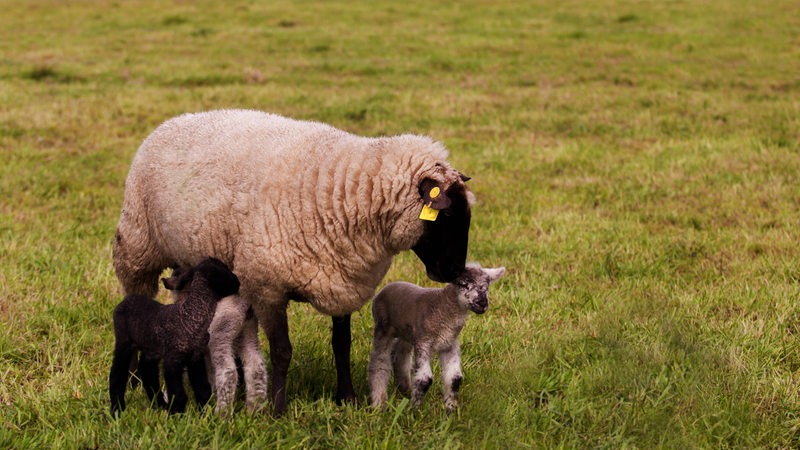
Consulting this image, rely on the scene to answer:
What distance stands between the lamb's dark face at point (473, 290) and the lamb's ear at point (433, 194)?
51 centimetres

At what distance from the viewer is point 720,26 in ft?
71.7

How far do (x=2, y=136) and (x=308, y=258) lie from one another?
8940mm

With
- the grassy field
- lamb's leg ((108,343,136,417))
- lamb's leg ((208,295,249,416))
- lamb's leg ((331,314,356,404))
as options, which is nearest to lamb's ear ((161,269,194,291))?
lamb's leg ((208,295,249,416))

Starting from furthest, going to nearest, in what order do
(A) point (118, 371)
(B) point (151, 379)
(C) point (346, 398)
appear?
1. (C) point (346, 398)
2. (B) point (151, 379)
3. (A) point (118, 371)

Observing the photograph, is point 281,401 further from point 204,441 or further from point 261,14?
point 261,14

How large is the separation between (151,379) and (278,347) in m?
0.67

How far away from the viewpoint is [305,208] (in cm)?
436

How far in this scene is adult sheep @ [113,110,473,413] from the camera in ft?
13.9

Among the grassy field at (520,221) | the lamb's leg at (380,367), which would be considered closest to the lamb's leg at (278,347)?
the grassy field at (520,221)

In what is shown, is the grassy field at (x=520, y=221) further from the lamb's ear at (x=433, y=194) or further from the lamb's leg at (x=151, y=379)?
the lamb's ear at (x=433, y=194)


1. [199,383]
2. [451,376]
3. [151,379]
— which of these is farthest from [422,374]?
[151,379]

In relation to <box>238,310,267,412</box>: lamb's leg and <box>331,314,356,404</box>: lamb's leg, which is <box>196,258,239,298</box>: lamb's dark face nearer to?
<box>238,310,267,412</box>: lamb's leg

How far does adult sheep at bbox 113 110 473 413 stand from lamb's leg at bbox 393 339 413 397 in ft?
1.16

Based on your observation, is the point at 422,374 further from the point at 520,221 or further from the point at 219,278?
the point at 520,221
